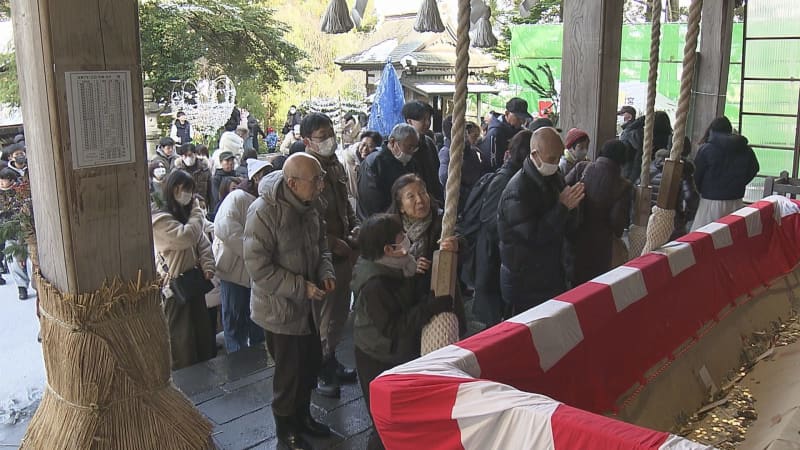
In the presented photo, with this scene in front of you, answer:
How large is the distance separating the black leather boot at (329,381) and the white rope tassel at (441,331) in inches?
63.9

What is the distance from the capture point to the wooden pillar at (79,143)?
80.4 inches

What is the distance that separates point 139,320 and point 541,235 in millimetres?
1817

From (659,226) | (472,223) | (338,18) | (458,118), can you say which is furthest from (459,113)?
(338,18)

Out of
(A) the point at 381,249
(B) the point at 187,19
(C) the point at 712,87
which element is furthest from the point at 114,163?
(B) the point at 187,19

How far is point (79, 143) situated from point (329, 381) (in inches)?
71.7

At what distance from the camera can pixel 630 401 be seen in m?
2.37

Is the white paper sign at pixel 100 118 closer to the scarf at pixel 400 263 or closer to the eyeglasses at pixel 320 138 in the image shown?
the scarf at pixel 400 263

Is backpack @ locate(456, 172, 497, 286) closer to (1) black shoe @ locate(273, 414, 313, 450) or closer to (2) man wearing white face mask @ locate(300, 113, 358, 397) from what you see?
(2) man wearing white face mask @ locate(300, 113, 358, 397)

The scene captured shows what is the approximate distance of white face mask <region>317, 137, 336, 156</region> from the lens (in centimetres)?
338

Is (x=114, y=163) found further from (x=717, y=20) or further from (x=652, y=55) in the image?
(x=717, y=20)

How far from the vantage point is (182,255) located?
375 centimetres

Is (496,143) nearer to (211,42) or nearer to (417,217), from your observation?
(417,217)

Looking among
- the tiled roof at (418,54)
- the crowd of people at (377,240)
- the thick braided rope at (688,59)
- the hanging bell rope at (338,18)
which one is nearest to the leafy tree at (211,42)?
the tiled roof at (418,54)

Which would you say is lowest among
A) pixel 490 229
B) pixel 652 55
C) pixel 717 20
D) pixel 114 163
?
pixel 490 229
